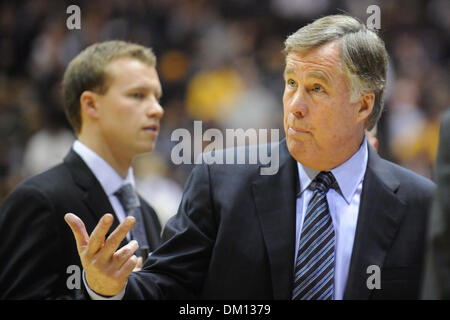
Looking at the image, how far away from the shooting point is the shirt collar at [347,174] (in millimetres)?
2303

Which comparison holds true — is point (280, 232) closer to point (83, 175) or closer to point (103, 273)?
point (103, 273)

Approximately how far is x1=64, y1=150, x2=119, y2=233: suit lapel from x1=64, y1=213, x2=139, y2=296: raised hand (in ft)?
2.78

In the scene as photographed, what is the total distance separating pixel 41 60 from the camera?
26.8ft

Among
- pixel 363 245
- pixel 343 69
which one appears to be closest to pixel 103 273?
pixel 363 245

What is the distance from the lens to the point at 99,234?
6.38ft

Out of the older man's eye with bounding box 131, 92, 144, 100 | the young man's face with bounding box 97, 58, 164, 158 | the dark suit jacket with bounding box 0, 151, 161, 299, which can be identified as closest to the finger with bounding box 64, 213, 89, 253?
the dark suit jacket with bounding box 0, 151, 161, 299

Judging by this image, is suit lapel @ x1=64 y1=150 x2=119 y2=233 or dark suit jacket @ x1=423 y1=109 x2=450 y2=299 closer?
dark suit jacket @ x1=423 y1=109 x2=450 y2=299

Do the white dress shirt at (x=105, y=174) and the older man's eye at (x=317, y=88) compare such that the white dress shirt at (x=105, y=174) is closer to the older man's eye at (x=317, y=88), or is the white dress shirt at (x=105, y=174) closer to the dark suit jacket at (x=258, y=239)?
the dark suit jacket at (x=258, y=239)

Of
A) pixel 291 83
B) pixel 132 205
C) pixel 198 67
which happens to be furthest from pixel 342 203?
pixel 198 67

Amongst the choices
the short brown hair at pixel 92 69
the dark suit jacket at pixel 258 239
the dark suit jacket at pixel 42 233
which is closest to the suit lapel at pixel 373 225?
the dark suit jacket at pixel 258 239

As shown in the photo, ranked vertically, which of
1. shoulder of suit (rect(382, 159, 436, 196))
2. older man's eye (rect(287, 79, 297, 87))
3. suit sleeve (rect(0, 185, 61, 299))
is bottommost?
suit sleeve (rect(0, 185, 61, 299))

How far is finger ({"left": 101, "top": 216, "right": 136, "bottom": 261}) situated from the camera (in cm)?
→ 196

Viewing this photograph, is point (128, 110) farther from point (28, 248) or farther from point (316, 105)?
point (316, 105)

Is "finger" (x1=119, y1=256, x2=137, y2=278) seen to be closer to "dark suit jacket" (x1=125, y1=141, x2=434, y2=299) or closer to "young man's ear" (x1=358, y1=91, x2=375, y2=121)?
"dark suit jacket" (x1=125, y1=141, x2=434, y2=299)
